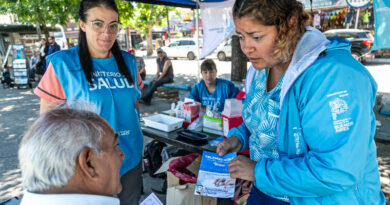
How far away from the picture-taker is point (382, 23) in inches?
163

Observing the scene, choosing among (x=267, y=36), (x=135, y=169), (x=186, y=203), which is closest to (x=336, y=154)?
(x=267, y=36)

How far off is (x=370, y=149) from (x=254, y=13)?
72 centimetres

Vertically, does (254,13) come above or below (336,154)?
above

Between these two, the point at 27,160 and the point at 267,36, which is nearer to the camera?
the point at 27,160

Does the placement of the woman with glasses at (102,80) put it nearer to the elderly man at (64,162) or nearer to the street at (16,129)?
the street at (16,129)

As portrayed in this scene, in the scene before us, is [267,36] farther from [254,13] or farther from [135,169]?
[135,169]

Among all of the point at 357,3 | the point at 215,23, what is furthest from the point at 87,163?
the point at 357,3

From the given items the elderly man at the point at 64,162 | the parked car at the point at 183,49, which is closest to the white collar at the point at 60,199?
the elderly man at the point at 64,162

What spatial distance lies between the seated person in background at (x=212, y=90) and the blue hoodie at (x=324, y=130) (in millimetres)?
2671

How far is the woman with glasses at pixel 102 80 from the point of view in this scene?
5.27 feet

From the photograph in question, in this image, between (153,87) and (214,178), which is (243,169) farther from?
(153,87)

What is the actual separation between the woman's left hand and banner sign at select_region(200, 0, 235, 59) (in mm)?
4272

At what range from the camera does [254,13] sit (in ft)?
3.48

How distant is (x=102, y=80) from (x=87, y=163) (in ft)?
2.80
